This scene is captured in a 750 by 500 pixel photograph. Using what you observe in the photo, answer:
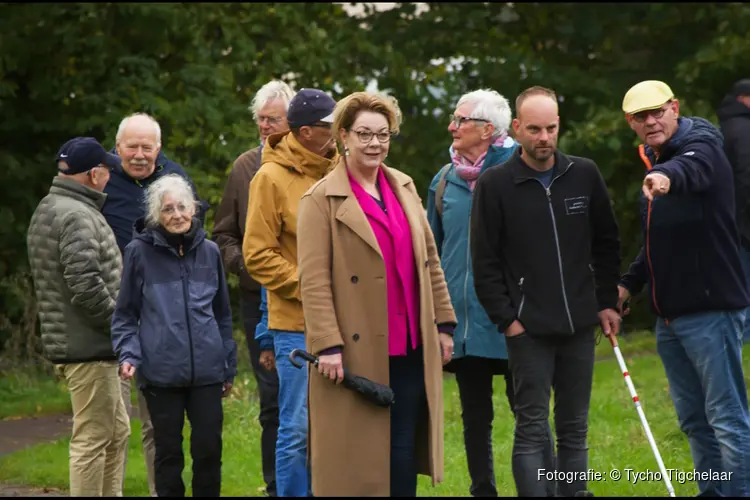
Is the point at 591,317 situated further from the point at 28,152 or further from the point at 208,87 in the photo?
the point at 28,152

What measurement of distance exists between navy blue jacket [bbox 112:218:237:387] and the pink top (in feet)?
4.20

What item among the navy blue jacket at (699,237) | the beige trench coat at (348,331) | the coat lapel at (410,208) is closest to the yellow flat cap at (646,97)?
the navy blue jacket at (699,237)

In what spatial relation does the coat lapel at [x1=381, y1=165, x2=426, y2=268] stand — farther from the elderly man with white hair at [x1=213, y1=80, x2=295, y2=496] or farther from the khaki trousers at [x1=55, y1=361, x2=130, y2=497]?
the khaki trousers at [x1=55, y1=361, x2=130, y2=497]

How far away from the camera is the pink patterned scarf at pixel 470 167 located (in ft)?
24.3

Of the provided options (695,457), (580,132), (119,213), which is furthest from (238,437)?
(580,132)

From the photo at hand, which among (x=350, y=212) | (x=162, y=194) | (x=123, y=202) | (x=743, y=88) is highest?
(x=743, y=88)

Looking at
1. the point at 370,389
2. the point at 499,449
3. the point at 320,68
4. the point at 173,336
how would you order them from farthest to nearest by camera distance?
the point at 320,68 → the point at 499,449 → the point at 173,336 → the point at 370,389

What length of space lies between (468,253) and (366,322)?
4.93ft

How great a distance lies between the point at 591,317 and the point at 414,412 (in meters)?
1.11

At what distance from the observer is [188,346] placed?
691 cm

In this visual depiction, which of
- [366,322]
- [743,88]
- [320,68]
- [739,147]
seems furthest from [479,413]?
[320,68]

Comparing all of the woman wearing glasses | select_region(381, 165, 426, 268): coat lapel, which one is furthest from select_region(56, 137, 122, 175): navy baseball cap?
select_region(381, 165, 426, 268): coat lapel

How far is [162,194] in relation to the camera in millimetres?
6969

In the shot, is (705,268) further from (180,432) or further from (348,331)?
(180,432)
